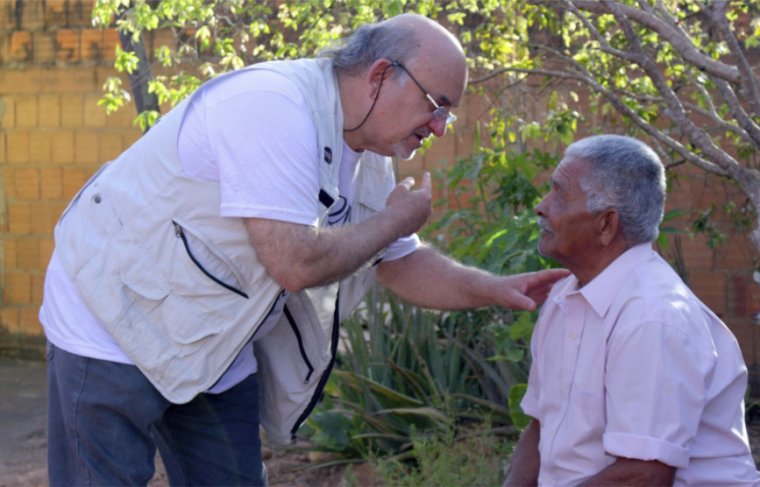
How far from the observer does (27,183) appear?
333 inches

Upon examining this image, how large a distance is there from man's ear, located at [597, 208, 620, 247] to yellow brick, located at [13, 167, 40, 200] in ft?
20.7


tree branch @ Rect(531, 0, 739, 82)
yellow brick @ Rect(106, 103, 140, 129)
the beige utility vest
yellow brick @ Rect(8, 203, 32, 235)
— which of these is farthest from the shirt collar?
yellow brick @ Rect(8, 203, 32, 235)

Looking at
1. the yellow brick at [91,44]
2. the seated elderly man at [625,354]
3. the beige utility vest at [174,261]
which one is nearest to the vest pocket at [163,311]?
the beige utility vest at [174,261]

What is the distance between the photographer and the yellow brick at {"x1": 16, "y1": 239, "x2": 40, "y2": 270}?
27.8ft

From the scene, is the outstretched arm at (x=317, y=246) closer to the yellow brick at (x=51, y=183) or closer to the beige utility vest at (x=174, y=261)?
the beige utility vest at (x=174, y=261)

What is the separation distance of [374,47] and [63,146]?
18.5ft

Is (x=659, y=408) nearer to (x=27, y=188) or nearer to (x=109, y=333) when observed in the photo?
(x=109, y=333)

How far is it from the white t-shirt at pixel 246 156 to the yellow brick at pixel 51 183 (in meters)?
5.43

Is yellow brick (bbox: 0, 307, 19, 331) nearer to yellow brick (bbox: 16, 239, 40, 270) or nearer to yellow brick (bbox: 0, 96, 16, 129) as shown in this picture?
yellow brick (bbox: 16, 239, 40, 270)

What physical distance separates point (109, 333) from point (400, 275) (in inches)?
40.0

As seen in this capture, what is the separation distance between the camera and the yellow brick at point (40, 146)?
328 inches

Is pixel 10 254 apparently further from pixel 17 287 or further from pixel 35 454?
pixel 35 454

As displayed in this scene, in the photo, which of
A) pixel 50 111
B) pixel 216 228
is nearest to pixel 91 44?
pixel 50 111

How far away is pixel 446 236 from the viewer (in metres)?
6.30
